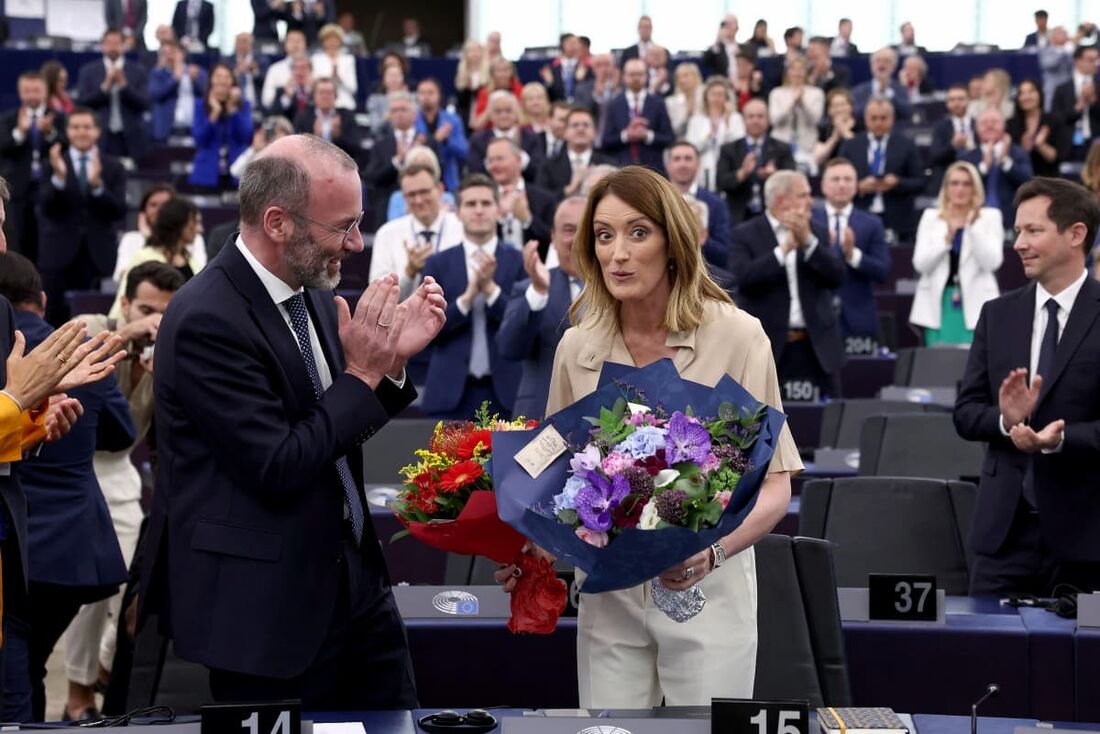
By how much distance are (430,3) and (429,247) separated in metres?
16.6

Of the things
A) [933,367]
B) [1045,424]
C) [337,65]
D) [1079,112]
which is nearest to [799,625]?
[1045,424]

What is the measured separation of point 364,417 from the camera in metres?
2.56

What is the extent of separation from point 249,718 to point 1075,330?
2.63 meters

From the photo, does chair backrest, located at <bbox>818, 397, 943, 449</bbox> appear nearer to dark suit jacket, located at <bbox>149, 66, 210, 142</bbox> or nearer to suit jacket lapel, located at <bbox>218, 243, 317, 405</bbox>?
suit jacket lapel, located at <bbox>218, 243, 317, 405</bbox>

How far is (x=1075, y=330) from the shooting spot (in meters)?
4.07

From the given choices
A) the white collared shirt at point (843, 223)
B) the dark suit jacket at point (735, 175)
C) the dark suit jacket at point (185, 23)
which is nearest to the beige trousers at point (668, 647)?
the white collared shirt at point (843, 223)

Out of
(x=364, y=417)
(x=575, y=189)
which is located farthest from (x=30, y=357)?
(x=575, y=189)

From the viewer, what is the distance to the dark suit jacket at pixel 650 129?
12195mm

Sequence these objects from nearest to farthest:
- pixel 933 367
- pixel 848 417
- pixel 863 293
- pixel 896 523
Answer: pixel 896 523 → pixel 848 417 → pixel 933 367 → pixel 863 293

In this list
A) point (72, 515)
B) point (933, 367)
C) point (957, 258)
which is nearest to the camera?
point (72, 515)

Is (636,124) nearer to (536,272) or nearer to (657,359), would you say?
(536,272)

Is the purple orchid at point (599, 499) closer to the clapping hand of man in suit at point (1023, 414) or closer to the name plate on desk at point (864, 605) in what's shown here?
the name plate on desk at point (864, 605)

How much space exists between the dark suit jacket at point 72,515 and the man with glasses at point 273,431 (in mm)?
1333

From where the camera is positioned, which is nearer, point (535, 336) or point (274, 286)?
point (274, 286)
